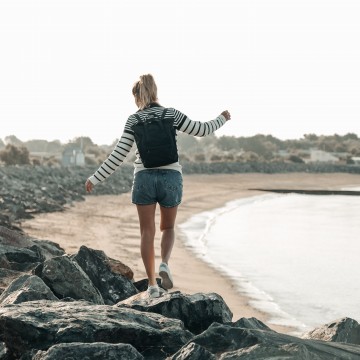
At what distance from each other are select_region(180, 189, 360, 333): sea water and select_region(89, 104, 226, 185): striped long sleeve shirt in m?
3.43

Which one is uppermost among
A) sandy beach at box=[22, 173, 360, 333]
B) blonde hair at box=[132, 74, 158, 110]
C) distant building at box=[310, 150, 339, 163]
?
distant building at box=[310, 150, 339, 163]

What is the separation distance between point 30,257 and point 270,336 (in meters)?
4.49

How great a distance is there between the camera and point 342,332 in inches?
199

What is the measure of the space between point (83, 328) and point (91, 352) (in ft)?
1.28

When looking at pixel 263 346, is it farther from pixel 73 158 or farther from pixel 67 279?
pixel 73 158

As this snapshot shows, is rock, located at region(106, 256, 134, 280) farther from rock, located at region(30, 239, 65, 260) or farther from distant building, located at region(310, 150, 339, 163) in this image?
distant building, located at region(310, 150, 339, 163)

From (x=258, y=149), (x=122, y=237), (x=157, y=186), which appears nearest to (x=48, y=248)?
(x=157, y=186)

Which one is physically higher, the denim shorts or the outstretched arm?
the outstretched arm

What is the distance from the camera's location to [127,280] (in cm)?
680

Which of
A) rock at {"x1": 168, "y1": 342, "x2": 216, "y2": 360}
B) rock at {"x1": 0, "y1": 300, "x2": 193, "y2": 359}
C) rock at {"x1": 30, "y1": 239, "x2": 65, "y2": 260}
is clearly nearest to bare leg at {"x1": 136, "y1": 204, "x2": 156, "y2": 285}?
rock at {"x1": 0, "y1": 300, "x2": 193, "y2": 359}

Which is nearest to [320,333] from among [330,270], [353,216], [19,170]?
[330,270]

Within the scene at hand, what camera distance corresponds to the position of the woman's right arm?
5.72 m

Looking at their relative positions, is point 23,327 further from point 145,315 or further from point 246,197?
point 246,197

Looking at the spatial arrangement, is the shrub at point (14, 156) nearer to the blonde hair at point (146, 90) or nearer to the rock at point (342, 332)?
the blonde hair at point (146, 90)
